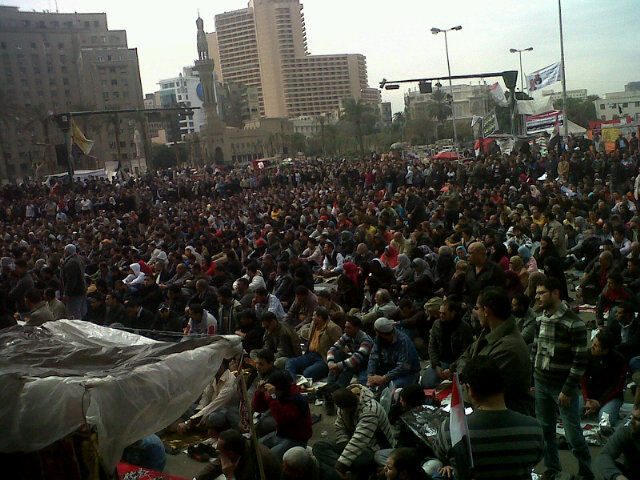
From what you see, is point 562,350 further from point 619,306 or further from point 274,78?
point 274,78

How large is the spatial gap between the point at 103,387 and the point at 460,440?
6.15 feet

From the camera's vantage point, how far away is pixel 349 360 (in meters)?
7.08

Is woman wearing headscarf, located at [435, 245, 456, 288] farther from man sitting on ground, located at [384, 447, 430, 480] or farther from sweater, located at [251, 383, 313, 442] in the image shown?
man sitting on ground, located at [384, 447, 430, 480]

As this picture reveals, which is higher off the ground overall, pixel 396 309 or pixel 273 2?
pixel 273 2

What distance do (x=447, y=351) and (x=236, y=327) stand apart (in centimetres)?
336

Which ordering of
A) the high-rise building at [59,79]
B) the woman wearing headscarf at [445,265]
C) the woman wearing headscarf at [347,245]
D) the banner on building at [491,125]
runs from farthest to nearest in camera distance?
the high-rise building at [59,79] → the banner on building at [491,125] → the woman wearing headscarf at [347,245] → the woman wearing headscarf at [445,265]

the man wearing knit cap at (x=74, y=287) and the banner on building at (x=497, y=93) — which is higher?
the banner on building at (x=497, y=93)

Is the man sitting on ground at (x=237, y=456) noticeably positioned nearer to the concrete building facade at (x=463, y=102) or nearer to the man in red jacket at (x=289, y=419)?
the man in red jacket at (x=289, y=419)

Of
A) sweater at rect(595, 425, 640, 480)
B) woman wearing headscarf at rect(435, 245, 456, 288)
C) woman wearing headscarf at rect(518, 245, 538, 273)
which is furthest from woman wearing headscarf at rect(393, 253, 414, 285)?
sweater at rect(595, 425, 640, 480)

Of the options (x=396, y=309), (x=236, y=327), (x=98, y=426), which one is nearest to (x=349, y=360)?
(x=396, y=309)

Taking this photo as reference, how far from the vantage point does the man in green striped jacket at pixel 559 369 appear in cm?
463

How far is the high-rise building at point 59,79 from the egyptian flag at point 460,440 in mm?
73049

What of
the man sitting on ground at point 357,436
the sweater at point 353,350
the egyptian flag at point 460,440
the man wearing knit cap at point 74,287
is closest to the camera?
the egyptian flag at point 460,440

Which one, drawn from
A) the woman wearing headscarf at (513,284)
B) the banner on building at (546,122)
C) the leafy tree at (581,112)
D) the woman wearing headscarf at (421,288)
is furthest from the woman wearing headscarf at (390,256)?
the leafy tree at (581,112)
